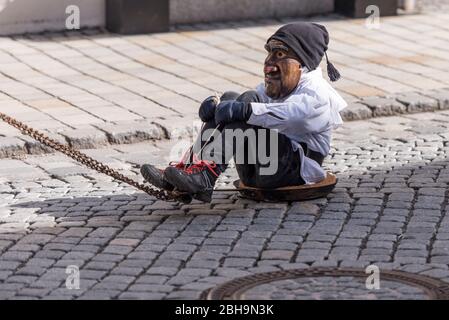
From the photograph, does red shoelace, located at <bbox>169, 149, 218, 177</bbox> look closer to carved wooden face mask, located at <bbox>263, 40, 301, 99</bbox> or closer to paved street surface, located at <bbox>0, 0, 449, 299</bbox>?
paved street surface, located at <bbox>0, 0, 449, 299</bbox>

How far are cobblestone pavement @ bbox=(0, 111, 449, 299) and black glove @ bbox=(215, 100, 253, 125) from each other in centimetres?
54

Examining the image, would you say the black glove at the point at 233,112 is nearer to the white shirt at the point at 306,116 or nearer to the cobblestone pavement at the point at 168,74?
the white shirt at the point at 306,116

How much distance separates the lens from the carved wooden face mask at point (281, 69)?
303 inches

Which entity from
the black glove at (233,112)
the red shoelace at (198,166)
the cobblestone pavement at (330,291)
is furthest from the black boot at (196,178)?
the cobblestone pavement at (330,291)

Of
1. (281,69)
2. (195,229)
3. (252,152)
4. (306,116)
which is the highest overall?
(281,69)

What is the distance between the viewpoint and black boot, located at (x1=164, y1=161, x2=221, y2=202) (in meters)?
7.36

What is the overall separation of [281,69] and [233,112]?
464 millimetres

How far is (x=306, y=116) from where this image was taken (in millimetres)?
7609

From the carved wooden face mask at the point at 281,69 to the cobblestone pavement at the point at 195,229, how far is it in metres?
0.66

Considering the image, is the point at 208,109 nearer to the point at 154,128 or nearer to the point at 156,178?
the point at 156,178

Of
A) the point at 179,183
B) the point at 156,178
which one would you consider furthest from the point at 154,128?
the point at 179,183

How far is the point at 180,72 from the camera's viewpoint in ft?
38.3

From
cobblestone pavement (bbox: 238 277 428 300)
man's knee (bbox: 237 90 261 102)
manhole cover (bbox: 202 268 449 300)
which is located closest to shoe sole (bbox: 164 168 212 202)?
man's knee (bbox: 237 90 261 102)
